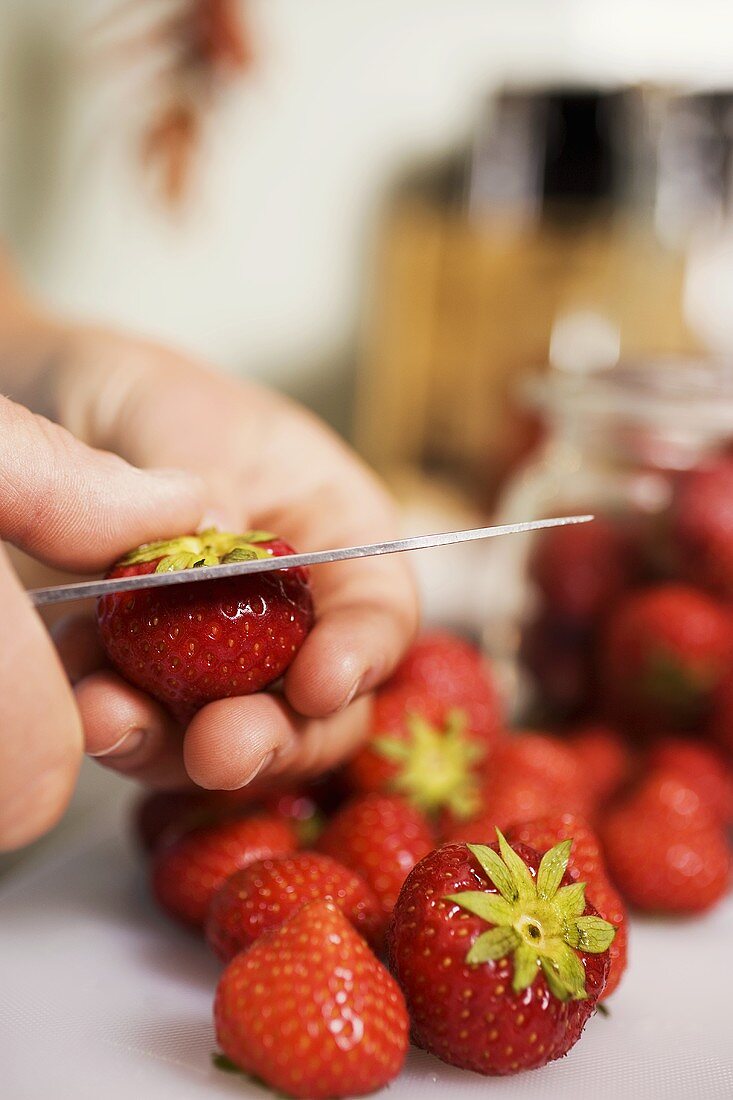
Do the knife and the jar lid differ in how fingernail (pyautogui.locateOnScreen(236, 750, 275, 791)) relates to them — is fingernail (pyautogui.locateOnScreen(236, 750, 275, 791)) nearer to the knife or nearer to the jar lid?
the knife

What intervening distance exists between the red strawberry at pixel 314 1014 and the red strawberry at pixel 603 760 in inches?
13.7

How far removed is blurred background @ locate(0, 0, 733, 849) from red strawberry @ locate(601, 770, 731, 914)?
2.37 ft

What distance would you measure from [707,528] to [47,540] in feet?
1.72

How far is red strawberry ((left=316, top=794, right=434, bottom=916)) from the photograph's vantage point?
0.57 metres

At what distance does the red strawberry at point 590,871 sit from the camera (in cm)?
52

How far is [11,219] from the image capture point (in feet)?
4.83

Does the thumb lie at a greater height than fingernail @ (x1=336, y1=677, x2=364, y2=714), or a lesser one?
greater

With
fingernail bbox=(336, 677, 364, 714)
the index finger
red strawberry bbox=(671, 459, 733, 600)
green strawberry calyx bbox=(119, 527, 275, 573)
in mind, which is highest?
green strawberry calyx bbox=(119, 527, 275, 573)

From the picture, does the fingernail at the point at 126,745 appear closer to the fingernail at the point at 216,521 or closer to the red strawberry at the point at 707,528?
the fingernail at the point at 216,521

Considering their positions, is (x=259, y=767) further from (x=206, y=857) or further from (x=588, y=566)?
(x=588, y=566)

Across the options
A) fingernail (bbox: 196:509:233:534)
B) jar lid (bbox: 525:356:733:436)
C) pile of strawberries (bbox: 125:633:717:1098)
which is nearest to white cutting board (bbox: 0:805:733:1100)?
pile of strawberries (bbox: 125:633:717:1098)

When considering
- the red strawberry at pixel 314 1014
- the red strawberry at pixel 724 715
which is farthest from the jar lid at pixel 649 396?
the red strawberry at pixel 314 1014

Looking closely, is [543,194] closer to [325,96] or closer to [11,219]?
[325,96]

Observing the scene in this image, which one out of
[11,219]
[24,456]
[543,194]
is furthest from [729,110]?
[24,456]
